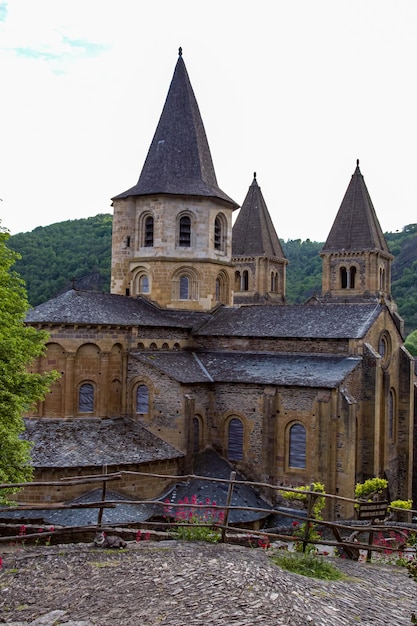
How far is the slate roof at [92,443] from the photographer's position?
24.1m

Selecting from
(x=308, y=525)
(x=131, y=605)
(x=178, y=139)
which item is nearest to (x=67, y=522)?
(x=308, y=525)

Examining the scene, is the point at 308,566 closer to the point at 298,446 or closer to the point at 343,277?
the point at 298,446

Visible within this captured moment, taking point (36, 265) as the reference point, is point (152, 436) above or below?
below

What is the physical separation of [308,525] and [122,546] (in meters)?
3.39

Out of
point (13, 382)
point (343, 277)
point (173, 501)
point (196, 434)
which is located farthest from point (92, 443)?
point (343, 277)

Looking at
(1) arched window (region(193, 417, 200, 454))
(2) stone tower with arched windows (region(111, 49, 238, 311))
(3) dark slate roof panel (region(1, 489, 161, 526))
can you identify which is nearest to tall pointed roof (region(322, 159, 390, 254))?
(2) stone tower with arched windows (region(111, 49, 238, 311))

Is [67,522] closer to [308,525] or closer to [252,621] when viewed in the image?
[308,525]

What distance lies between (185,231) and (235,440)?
1128 cm

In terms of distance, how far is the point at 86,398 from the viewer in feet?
91.8

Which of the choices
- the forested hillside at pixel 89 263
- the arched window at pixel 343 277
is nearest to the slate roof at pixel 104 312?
the arched window at pixel 343 277

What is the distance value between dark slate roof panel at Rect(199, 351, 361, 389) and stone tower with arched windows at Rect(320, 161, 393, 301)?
75.4 ft

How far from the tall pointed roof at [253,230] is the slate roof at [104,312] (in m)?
21.6

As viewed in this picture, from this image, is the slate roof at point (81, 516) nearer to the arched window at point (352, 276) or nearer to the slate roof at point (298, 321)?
the slate roof at point (298, 321)

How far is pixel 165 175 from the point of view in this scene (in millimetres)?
33531
